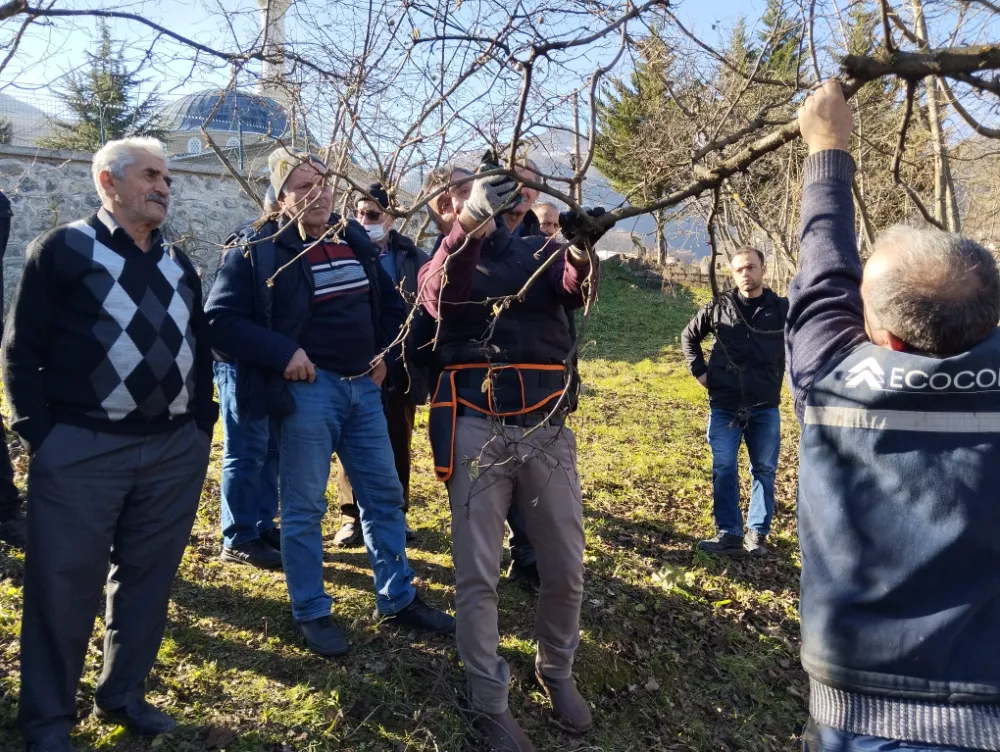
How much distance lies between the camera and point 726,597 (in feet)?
14.3

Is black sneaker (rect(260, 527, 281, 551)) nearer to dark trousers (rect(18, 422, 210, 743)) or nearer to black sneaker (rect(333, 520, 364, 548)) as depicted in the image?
black sneaker (rect(333, 520, 364, 548))

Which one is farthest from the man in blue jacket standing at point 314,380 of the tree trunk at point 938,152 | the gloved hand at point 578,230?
the tree trunk at point 938,152

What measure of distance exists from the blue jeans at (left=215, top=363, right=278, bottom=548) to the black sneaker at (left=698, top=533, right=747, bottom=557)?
2766 mm

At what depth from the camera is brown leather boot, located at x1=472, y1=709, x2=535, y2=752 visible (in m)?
2.74

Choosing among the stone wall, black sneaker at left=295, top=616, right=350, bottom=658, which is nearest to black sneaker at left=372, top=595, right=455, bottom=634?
black sneaker at left=295, top=616, right=350, bottom=658

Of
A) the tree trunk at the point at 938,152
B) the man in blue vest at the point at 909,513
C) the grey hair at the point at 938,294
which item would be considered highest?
the tree trunk at the point at 938,152

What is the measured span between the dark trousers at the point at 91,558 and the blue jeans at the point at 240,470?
1.16m

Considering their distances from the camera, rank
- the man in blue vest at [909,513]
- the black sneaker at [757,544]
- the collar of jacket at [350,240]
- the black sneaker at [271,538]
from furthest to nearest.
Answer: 1. the black sneaker at [757,544]
2. the black sneaker at [271,538]
3. the collar of jacket at [350,240]
4. the man in blue vest at [909,513]

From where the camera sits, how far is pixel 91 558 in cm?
254

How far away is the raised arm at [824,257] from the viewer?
1683 mm

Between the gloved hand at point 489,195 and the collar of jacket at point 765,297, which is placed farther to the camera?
the collar of jacket at point 765,297

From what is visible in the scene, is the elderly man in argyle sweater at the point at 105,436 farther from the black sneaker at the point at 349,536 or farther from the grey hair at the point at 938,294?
the grey hair at the point at 938,294

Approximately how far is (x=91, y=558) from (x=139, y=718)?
0.64 m

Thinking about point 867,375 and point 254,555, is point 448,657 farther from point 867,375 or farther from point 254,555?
point 867,375
